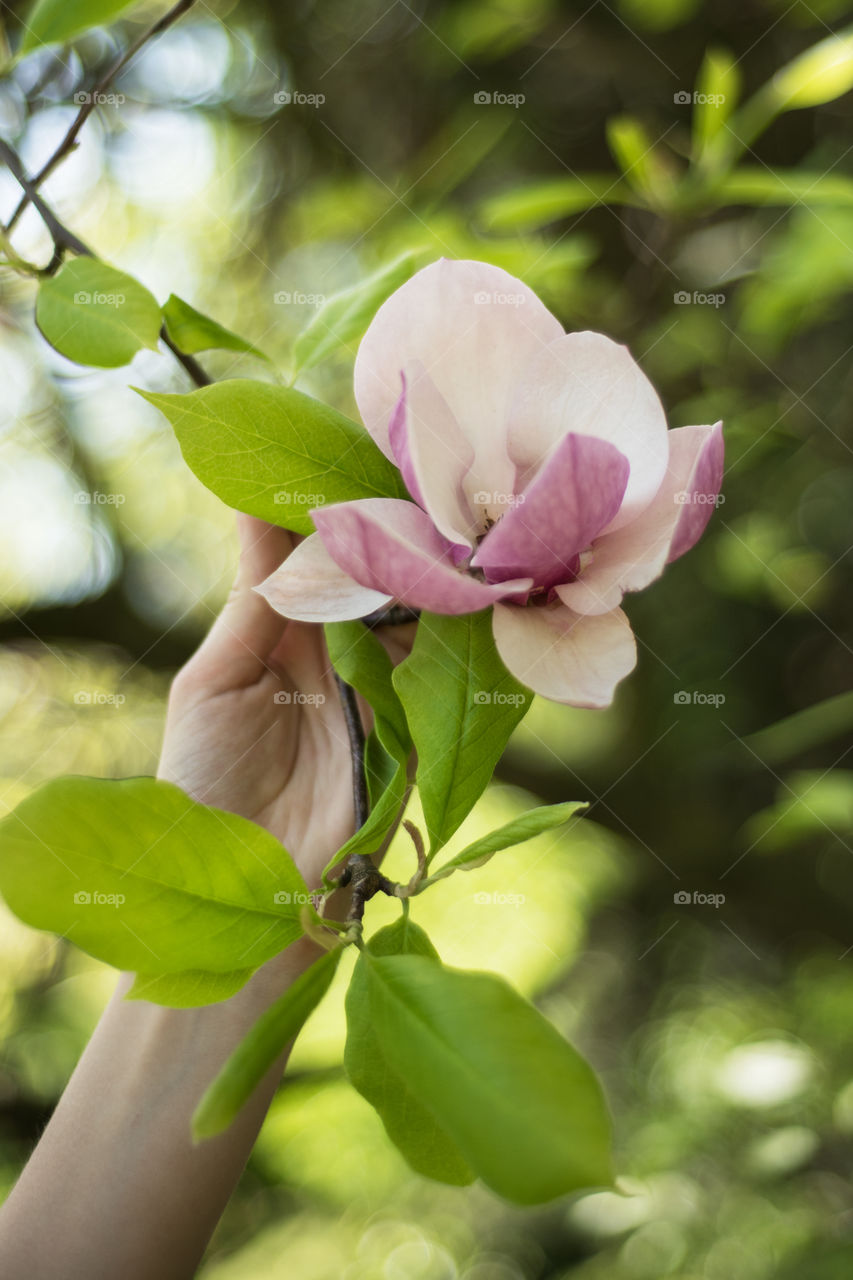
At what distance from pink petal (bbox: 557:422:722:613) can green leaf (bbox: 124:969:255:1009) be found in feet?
0.55

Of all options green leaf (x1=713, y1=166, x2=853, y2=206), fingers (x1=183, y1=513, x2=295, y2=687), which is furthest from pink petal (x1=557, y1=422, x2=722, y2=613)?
green leaf (x1=713, y1=166, x2=853, y2=206)

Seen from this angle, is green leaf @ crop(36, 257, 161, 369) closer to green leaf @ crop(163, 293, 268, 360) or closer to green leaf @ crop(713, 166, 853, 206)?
green leaf @ crop(163, 293, 268, 360)

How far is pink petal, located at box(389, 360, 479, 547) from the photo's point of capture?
0.28 metres

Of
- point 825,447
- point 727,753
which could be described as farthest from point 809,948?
point 825,447

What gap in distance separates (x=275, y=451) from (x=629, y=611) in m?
0.81

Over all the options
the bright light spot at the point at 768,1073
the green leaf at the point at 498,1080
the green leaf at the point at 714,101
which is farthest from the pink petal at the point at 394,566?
the bright light spot at the point at 768,1073

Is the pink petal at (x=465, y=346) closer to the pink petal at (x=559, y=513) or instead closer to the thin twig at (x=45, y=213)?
the pink petal at (x=559, y=513)

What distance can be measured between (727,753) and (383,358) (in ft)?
3.06

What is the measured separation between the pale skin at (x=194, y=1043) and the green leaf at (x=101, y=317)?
0.45ft

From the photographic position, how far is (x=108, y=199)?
117 cm

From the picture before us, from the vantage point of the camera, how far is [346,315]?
0.45m

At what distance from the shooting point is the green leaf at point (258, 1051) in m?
0.24

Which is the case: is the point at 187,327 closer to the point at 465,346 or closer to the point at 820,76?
the point at 465,346

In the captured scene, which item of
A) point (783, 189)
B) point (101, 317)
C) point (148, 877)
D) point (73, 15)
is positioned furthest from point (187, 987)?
point (783, 189)
